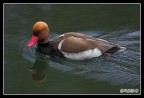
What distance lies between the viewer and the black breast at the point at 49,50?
6832mm

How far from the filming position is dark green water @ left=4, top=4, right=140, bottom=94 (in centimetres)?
594

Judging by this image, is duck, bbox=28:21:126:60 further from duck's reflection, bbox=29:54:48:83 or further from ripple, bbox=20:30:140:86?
duck's reflection, bbox=29:54:48:83

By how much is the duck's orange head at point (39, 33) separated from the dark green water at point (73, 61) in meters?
0.27

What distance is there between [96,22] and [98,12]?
0.48 metres

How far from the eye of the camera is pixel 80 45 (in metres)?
6.65

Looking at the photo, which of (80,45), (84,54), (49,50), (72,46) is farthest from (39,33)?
(84,54)

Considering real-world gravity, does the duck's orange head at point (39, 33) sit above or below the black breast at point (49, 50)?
above

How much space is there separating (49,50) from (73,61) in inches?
21.4

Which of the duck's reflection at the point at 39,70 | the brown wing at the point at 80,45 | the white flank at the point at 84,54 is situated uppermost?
the brown wing at the point at 80,45

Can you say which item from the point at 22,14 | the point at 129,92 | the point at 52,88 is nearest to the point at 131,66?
the point at 129,92

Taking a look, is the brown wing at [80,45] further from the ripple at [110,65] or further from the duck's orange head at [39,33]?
the duck's orange head at [39,33]

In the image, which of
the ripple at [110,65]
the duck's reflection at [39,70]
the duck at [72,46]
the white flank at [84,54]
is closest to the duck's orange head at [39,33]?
the duck at [72,46]

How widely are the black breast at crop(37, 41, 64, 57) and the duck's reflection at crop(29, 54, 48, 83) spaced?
21 centimetres

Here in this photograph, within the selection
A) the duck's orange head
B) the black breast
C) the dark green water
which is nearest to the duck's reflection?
the dark green water
